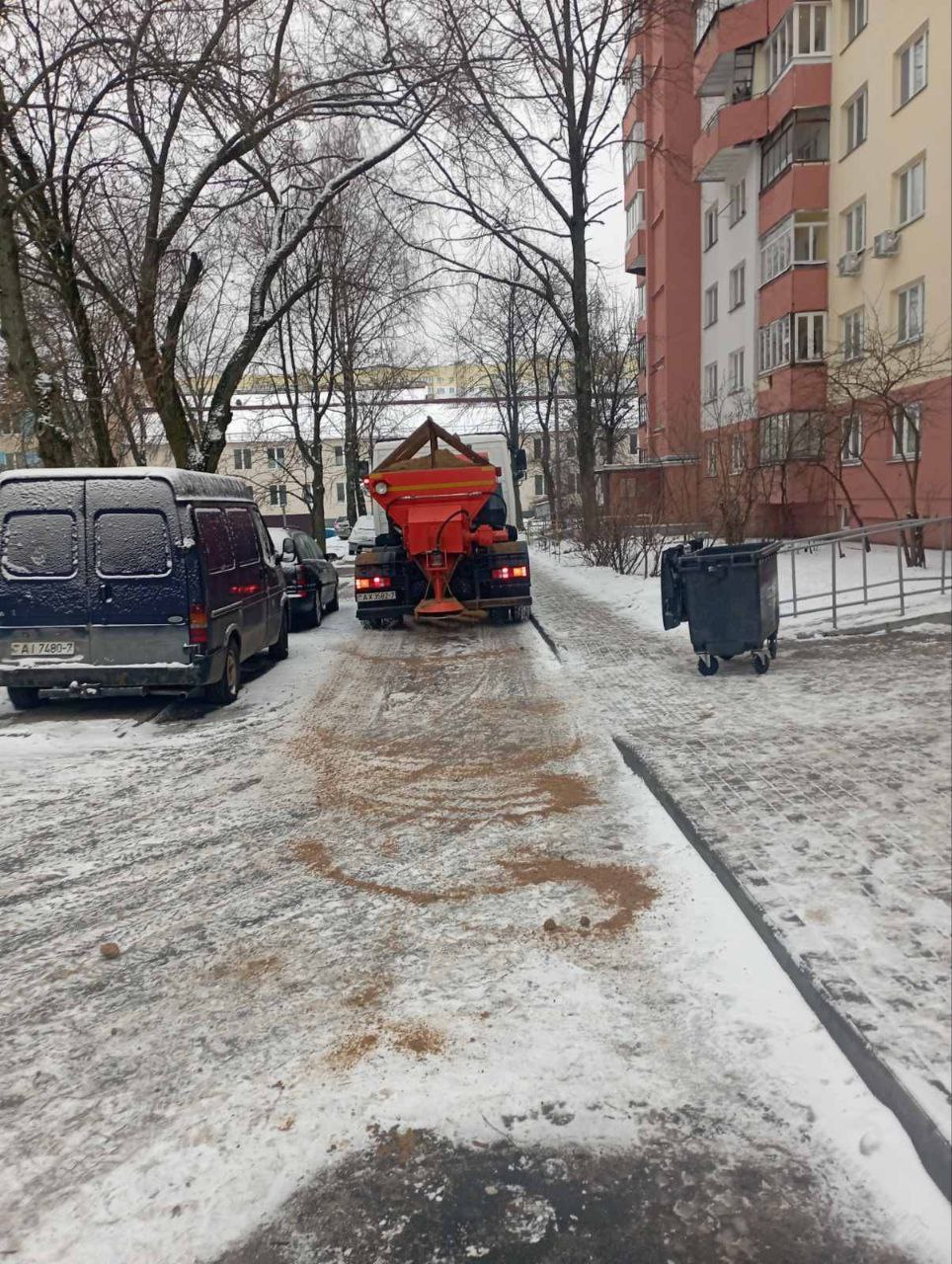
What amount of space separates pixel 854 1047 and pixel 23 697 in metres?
8.20

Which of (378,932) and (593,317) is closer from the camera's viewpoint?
(378,932)

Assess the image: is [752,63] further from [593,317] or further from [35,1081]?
[35,1081]

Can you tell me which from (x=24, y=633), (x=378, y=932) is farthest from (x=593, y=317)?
(x=378, y=932)

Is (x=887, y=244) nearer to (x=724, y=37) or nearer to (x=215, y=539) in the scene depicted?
(x=724, y=37)

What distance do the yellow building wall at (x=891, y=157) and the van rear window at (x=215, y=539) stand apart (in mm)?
13884

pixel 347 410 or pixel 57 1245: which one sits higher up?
pixel 347 410

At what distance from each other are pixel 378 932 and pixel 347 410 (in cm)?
3607

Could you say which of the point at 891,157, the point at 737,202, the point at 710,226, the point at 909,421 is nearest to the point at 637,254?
the point at 710,226

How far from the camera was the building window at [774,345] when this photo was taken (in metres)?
26.3

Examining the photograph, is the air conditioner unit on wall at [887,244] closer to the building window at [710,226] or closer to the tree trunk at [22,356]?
the building window at [710,226]

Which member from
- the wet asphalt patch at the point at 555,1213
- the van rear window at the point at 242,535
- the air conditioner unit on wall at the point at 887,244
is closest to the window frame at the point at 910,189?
the air conditioner unit on wall at the point at 887,244

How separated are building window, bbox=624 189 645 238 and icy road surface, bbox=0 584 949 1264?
140 feet

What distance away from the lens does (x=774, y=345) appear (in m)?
27.4

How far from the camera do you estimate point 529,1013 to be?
11.6 feet
